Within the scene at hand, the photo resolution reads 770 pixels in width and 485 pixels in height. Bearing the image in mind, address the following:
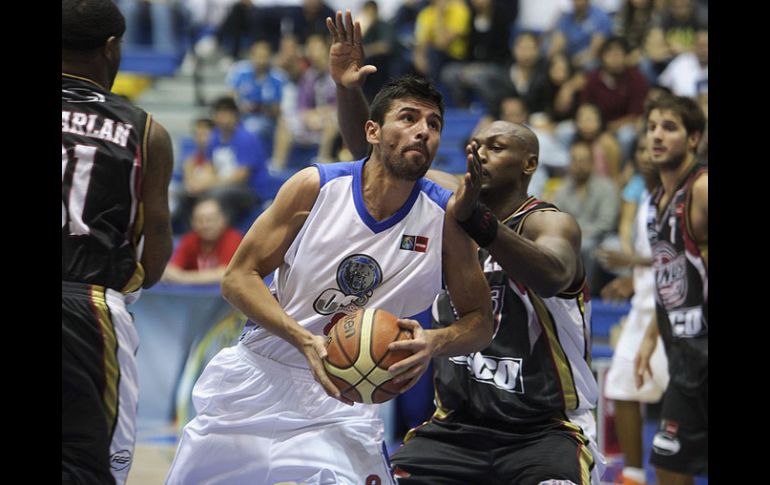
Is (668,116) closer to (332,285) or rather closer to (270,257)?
(332,285)

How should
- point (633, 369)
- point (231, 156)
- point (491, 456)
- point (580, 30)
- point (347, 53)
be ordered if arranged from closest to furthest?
point (491, 456) < point (347, 53) < point (633, 369) < point (231, 156) < point (580, 30)

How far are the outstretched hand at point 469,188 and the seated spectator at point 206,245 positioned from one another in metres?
6.49

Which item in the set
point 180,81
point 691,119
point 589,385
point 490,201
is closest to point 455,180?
point 490,201

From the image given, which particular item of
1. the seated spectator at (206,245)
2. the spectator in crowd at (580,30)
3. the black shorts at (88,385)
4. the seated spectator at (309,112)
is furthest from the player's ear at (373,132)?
the spectator in crowd at (580,30)

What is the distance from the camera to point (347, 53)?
5.34 meters

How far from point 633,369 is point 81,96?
4873mm

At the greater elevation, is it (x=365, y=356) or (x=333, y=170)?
(x=333, y=170)

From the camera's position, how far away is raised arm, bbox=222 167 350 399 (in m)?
4.47

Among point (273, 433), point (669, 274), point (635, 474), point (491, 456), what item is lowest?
point (635, 474)

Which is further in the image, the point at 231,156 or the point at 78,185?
the point at 231,156

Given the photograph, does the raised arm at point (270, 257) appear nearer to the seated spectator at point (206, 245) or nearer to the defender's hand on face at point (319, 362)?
the defender's hand on face at point (319, 362)

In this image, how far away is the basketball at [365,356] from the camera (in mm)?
4172

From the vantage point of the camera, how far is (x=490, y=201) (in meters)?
5.43

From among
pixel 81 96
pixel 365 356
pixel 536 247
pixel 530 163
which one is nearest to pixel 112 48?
pixel 81 96
